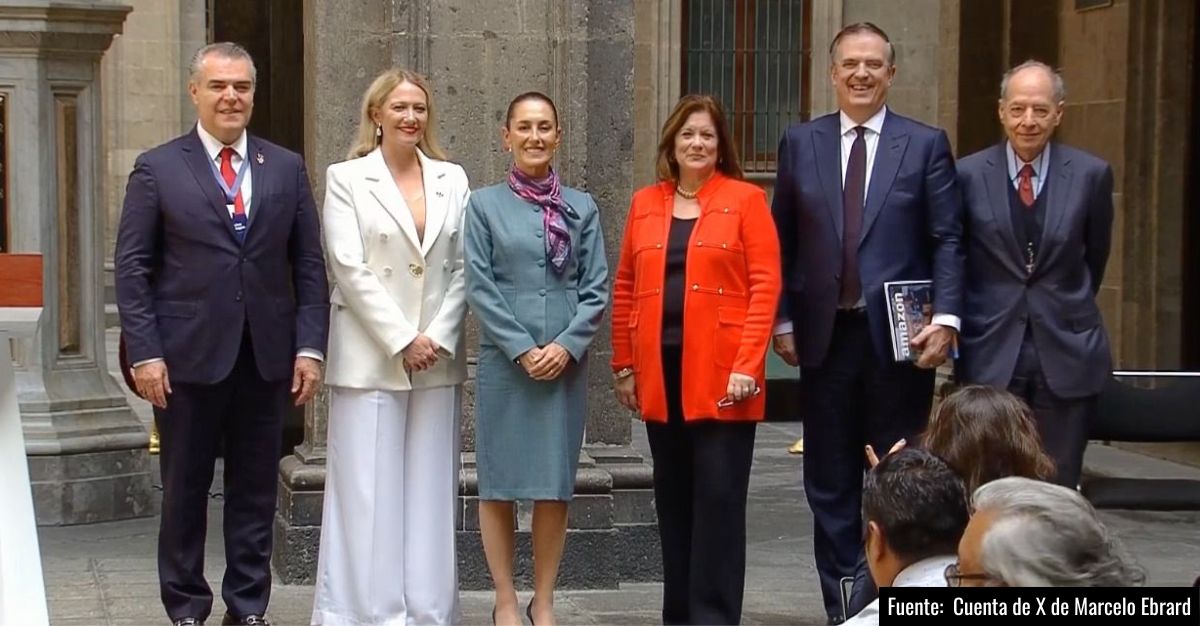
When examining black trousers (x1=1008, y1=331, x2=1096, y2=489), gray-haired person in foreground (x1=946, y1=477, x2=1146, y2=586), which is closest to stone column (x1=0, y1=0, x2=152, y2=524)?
black trousers (x1=1008, y1=331, x2=1096, y2=489)

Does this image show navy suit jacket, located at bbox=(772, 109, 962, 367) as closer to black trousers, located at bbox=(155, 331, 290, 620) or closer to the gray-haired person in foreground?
black trousers, located at bbox=(155, 331, 290, 620)

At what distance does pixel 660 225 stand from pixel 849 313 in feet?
2.31

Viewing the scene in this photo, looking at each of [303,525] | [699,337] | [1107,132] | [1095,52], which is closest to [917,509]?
[699,337]

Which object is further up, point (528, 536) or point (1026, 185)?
point (1026, 185)

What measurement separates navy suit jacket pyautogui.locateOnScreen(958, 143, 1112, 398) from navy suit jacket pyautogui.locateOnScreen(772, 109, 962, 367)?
0.10 meters

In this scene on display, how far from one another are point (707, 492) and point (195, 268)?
6.04 feet

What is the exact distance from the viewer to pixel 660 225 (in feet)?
23.0

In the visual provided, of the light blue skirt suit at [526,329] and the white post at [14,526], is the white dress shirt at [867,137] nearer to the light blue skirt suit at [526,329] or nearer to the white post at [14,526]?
the light blue skirt suit at [526,329]

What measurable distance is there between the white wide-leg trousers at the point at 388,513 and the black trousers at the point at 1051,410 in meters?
1.91

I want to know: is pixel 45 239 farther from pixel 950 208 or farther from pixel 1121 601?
pixel 1121 601

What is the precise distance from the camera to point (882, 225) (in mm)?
7031

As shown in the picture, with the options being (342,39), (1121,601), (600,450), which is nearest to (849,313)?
(600,450)

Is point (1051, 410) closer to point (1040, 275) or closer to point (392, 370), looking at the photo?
point (1040, 275)

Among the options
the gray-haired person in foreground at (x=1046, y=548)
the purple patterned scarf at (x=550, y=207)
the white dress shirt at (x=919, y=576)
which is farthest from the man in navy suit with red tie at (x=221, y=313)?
the gray-haired person in foreground at (x=1046, y=548)
